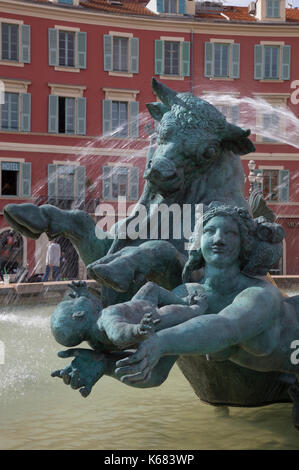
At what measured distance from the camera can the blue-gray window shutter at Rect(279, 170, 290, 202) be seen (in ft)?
104

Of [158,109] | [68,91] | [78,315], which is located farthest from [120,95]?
[78,315]

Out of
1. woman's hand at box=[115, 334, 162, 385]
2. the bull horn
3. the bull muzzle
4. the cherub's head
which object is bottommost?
woman's hand at box=[115, 334, 162, 385]

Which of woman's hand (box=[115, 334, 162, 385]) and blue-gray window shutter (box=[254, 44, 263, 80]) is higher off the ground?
blue-gray window shutter (box=[254, 44, 263, 80])

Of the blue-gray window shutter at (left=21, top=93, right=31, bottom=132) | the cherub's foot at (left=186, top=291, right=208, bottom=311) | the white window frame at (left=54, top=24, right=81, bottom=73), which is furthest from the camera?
the white window frame at (left=54, top=24, right=81, bottom=73)

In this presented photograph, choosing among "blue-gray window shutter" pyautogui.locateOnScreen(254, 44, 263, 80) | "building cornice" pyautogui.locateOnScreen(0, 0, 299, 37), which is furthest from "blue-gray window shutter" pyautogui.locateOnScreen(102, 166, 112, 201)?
"blue-gray window shutter" pyautogui.locateOnScreen(254, 44, 263, 80)

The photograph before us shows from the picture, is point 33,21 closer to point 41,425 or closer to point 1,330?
point 1,330

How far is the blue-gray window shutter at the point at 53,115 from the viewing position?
3041 centimetres

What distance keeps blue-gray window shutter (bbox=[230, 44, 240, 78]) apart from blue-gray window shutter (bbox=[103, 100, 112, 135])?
20.1 ft

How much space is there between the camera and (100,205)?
2969 centimetres

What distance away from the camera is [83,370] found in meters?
2.62

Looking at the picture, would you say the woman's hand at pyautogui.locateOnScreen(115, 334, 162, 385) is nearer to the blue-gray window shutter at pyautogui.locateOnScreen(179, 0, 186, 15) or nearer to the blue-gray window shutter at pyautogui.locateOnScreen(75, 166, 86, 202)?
the blue-gray window shutter at pyautogui.locateOnScreen(75, 166, 86, 202)

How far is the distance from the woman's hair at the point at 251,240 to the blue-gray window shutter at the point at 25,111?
27.9m

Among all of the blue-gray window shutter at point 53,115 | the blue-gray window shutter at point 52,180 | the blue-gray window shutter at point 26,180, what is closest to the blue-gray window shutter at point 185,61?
the blue-gray window shutter at point 53,115

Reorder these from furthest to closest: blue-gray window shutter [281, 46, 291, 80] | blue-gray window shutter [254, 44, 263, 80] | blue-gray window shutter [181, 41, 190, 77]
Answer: blue-gray window shutter [281, 46, 291, 80], blue-gray window shutter [254, 44, 263, 80], blue-gray window shutter [181, 41, 190, 77]
